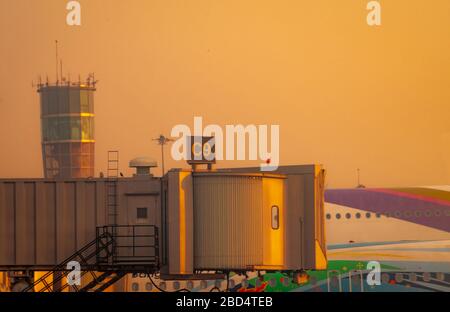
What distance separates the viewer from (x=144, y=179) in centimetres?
5375

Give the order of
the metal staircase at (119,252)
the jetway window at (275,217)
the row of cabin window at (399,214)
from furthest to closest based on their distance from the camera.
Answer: the row of cabin window at (399,214) → the jetway window at (275,217) → the metal staircase at (119,252)

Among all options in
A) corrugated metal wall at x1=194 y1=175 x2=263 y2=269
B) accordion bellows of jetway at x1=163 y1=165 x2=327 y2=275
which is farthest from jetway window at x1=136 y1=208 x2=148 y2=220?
corrugated metal wall at x1=194 y1=175 x2=263 y2=269

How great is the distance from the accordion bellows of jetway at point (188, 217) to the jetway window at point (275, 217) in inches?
1.7

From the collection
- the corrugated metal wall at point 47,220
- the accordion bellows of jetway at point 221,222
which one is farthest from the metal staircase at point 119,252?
the accordion bellows of jetway at point 221,222

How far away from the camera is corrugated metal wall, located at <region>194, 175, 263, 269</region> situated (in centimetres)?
5212

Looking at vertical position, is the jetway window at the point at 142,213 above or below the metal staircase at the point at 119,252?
above

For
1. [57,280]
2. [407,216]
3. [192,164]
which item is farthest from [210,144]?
[407,216]

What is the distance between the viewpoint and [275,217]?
176ft

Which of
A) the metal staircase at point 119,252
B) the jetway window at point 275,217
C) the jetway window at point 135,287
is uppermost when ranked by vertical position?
the jetway window at point 275,217

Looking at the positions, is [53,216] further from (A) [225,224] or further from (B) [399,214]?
(B) [399,214]

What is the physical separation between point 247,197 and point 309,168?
416 centimetres

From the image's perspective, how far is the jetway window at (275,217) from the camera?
2101 inches

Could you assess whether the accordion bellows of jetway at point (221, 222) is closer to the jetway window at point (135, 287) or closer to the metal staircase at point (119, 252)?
the metal staircase at point (119, 252)
